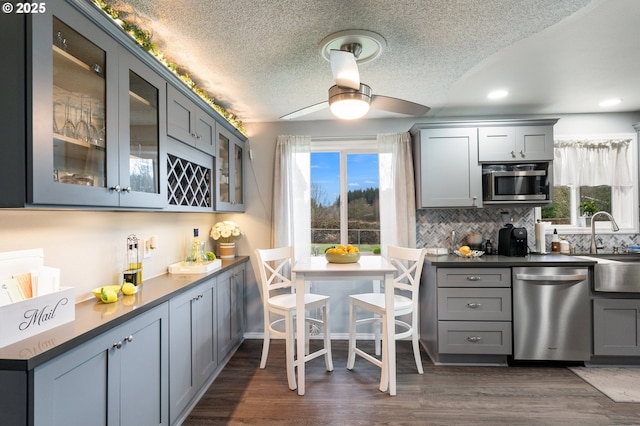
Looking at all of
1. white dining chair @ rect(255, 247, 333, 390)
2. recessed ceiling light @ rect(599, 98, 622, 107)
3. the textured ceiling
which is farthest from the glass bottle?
recessed ceiling light @ rect(599, 98, 622, 107)

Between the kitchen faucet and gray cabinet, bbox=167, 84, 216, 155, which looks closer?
gray cabinet, bbox=167, 84, 216, 155

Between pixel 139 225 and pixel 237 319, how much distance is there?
4.92 ft

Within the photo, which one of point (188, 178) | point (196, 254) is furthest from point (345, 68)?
point (196, 254)

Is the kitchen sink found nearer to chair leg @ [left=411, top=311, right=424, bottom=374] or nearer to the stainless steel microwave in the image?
the stainless steel microwave

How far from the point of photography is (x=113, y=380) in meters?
1.43

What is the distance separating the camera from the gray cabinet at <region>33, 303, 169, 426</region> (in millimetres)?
1135

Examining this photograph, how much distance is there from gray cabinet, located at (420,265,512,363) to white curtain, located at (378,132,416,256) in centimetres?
69

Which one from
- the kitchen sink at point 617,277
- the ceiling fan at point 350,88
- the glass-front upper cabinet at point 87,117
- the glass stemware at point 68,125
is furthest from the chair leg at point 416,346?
the glass stemware at point 68,125

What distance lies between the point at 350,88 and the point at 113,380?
6.12 ft

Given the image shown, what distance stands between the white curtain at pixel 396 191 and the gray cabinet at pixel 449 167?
7.8 inches

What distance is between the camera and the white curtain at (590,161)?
3584mm

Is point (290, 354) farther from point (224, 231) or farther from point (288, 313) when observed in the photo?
point (224, 231)

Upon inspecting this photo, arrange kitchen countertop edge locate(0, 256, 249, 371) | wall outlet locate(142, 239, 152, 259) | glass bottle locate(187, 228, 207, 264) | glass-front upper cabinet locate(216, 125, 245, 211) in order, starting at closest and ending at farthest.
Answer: kitchen countertop edge locate(0, 256, 249, 371)
wall outlet locate(142, 239, 152, 259)
glass bottle locate(187, 228, 207, 264)
glass-front upper cabinet locate(216, 125, 245, 211)

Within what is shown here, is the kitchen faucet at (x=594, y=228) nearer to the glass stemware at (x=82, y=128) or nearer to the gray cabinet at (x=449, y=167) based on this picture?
the gray cabinet at (x=449, y=167)
